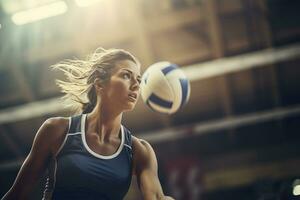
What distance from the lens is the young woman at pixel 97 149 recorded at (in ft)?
6.62

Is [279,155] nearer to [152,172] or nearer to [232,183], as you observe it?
[232,183]

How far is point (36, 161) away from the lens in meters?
2.10

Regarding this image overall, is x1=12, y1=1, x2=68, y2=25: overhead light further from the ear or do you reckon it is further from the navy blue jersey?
the navy blue jersey

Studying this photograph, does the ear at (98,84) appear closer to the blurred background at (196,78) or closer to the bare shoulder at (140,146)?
the bare shoulder at (140,146)

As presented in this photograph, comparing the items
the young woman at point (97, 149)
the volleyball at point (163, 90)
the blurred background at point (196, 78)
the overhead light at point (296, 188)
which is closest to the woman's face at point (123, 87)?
the young woman at point (97, 149)

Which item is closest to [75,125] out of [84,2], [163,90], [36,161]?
[36,161]

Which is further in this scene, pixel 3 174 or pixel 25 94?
pixel 3 174

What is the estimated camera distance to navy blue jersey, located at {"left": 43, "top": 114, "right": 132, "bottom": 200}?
2.00m

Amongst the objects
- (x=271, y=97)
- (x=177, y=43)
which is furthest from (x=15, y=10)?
(x=271, y=97)

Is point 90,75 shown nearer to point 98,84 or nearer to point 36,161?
point 98,84

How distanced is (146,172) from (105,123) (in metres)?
0.33

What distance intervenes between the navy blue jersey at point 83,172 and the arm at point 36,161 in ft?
0.15

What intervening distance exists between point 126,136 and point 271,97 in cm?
564

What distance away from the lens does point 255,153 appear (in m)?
8.17
